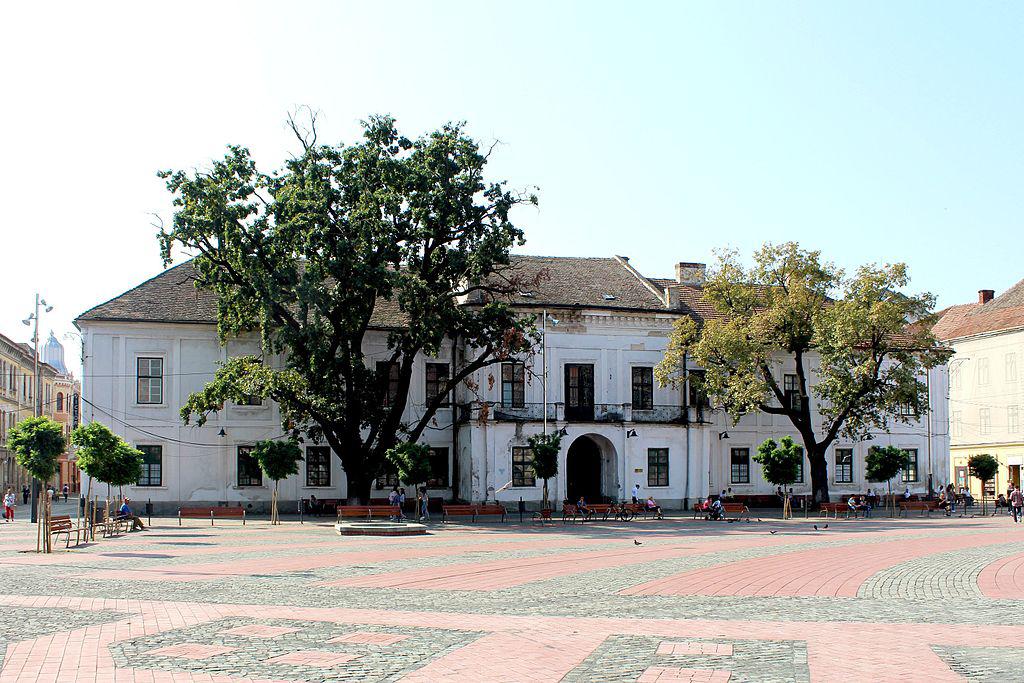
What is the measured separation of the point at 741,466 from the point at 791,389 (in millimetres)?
4742

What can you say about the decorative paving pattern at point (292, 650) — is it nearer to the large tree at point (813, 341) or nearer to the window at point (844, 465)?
the large tree at point (813, 341)

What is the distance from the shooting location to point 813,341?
45875 mm

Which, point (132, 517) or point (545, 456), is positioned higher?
point (545, 456)

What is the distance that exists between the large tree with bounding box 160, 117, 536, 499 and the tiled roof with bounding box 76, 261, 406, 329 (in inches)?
226

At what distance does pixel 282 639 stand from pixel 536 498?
34.7 meters

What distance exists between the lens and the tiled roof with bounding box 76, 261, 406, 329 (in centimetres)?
4450

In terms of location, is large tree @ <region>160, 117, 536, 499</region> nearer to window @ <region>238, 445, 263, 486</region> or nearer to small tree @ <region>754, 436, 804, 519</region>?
window @ <region>238, 445, 263, 486</region>

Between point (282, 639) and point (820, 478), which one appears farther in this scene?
point (820, 478)

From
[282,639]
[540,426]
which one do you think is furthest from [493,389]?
[282,639]

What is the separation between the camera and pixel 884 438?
5388cm

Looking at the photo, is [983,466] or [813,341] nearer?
[813,341]

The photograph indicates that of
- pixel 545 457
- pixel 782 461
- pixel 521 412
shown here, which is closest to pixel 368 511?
pixel 545 457

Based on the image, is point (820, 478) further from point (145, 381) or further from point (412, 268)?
point (145, 381)

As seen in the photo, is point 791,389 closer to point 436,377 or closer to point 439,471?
point 436,377
